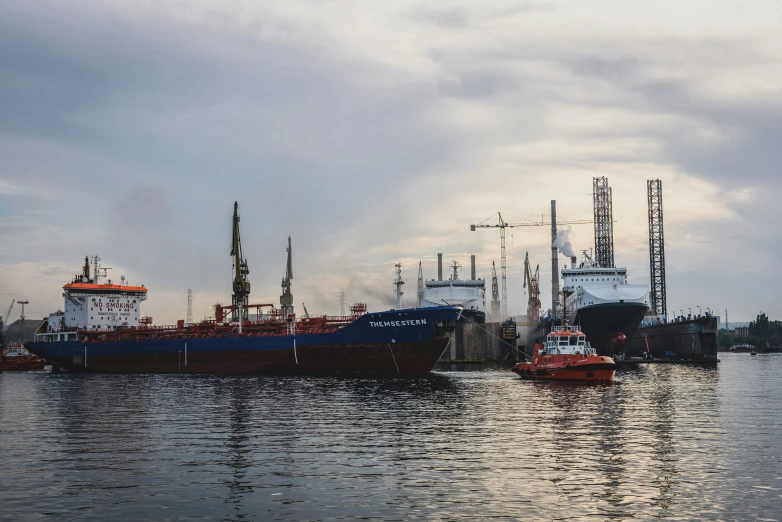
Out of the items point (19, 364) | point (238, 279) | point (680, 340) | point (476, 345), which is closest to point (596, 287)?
point (680, 340)

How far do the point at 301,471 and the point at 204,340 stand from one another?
57378 mm

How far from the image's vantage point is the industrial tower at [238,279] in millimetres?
86812

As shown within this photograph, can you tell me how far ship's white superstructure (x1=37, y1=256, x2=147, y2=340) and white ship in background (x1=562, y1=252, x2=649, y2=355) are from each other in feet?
203

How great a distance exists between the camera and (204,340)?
7838cm

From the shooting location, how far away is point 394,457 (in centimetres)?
2589

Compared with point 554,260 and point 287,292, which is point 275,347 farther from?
point 554,260

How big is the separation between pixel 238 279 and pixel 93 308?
22.6 meters

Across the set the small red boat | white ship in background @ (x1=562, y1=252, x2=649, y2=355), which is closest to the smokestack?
white ship in background @ (x1=562, y1=252, x2=649, y2=355)

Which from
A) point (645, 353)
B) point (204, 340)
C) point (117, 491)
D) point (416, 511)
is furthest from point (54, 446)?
point (645, 353)

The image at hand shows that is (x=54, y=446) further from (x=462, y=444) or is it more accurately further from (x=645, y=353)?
(x=645, y=353)

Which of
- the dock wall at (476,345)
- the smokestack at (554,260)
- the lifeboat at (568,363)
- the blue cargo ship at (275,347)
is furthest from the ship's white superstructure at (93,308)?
the smokestack at (554,260)

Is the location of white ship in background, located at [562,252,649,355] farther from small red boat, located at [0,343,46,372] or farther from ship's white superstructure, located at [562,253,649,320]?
small red boat, located at [0,343,46,372]

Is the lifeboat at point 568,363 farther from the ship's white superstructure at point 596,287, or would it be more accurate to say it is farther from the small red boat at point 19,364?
the small red boat at point 19,364

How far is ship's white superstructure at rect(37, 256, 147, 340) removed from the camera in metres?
95.5
